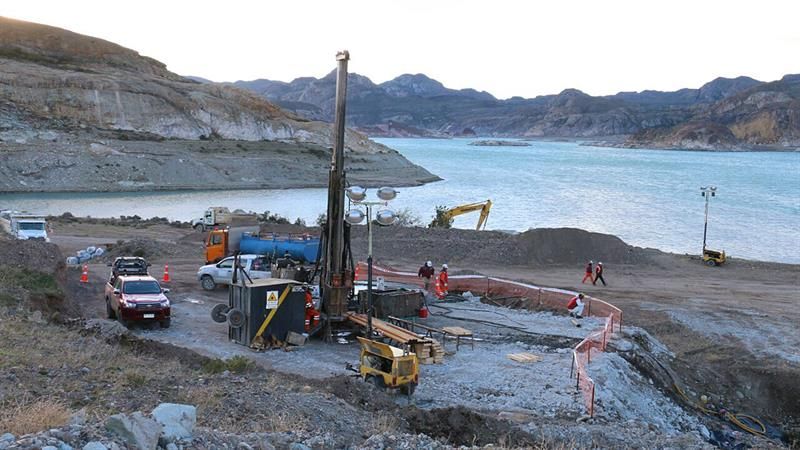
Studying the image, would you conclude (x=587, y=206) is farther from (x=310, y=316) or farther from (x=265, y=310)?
(x=265, y=310)

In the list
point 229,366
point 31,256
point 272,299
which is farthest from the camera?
point 31,256

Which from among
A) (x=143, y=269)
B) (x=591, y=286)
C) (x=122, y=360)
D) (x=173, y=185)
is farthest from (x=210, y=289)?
(x=173, y=185)

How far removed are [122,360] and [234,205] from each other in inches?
2247

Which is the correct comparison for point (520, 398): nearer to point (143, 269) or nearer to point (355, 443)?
point (355, 443)

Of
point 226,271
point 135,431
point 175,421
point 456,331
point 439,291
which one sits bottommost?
point 439,291

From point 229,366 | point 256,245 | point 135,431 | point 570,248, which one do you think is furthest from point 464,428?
point 570,248

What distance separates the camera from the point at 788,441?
1579cm

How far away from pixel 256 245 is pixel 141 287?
8.65 m

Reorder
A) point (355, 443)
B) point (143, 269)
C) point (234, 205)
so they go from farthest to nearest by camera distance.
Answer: point (234, 205) → point (143, 269) → point (355, 443)

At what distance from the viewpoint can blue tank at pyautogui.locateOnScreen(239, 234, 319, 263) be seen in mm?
27156

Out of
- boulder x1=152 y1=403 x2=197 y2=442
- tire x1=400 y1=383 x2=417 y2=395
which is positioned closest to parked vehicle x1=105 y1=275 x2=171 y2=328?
tire x1=400 y1=383 x2=417 y2=395

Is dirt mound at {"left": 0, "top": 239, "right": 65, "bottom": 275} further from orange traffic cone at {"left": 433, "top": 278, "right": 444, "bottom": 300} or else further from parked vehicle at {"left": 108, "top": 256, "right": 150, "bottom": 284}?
orange traffic cone at {"left": 433, "top": 278, "right": 444, "bottom": 300}

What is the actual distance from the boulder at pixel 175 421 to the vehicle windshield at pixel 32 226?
92.3 ft

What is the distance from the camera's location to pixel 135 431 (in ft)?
→ 22.0
